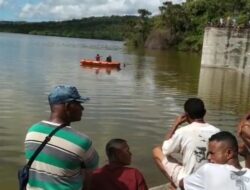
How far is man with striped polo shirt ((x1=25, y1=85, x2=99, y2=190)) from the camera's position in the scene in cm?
404

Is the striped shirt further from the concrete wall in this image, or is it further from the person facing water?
the concrete wall

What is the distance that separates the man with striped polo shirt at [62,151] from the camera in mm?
4043

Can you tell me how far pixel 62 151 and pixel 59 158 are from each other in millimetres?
64

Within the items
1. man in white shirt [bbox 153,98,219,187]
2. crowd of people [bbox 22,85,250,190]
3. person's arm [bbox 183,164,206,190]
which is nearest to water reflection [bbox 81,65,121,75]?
man in white shirt [bbox 153,98,219,187]

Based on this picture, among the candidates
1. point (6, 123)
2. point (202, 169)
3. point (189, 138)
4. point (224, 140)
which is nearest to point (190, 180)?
point (202, 169)

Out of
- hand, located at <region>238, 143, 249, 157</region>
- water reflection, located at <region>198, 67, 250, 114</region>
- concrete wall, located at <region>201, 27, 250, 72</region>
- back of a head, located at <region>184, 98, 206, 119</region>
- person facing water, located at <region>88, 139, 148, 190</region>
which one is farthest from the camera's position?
concrete wall, located at <region>201, 27, 250, 72</region>

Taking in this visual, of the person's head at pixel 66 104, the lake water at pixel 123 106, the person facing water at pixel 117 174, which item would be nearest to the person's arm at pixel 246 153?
the person facing water at pixel 117 174

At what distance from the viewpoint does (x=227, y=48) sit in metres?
48.0

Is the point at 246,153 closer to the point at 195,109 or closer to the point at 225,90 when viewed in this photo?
the point at 195,109

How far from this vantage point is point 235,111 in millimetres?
22156

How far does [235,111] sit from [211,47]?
89.9 ft

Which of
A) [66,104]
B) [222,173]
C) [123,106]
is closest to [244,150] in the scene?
[222,173]

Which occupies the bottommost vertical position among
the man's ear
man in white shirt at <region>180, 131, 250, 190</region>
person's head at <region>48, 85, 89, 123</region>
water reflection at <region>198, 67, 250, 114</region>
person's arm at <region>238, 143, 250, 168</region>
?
water reflection at <region>198, 67, 250, 114</region>

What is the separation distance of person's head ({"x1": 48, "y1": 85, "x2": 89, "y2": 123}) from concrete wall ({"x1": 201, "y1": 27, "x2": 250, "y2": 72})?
43.7m
